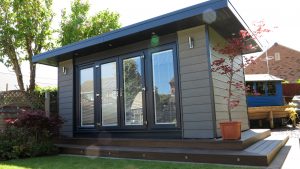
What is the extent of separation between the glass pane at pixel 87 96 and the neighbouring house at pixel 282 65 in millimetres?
16593

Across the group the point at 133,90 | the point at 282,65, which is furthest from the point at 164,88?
the point at 282,65

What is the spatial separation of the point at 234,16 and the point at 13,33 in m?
10.4

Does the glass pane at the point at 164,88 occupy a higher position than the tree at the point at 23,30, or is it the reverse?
the tree at the point at 23,30

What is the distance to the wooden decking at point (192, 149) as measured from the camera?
381 centimetres

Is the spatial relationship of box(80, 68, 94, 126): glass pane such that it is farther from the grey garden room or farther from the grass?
the grass

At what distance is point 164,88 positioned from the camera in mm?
5465

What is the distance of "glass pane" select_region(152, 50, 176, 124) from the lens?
535 cm

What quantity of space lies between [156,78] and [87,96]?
229 centimetres

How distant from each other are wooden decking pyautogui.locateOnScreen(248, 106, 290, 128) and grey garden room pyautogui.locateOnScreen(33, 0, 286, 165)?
272cm

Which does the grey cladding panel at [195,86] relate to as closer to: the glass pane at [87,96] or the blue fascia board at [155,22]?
the blue fascia board at [155,22]

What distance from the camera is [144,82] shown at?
18.8 feet

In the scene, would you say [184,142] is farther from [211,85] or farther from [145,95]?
[145,95]

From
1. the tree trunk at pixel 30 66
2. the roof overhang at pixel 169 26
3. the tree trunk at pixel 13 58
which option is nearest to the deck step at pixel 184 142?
the roof overhang at pixel 169 26

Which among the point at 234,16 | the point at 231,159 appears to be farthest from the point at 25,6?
the point at 231,159
